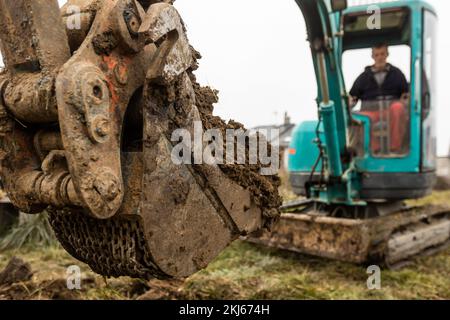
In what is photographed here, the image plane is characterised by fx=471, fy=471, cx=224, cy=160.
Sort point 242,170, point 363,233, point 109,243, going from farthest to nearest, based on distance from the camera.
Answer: point 363,233 → point 242,170 → point 109,243

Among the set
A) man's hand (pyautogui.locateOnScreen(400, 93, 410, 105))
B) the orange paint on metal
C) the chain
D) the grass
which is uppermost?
man's hand (pyautogui.locateOnScreen(400, 93, 410, 105))

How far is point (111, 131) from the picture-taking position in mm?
1281

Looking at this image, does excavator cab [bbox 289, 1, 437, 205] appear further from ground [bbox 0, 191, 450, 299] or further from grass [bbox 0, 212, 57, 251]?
grass [bbox 0, 212, 57, 251]

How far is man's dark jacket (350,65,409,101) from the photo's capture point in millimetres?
4227

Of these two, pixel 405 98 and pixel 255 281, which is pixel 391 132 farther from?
pixel 255 281

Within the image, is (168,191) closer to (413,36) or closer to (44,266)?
(44,266)

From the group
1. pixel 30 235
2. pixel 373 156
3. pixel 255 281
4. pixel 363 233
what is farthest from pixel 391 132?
pixel 30 235

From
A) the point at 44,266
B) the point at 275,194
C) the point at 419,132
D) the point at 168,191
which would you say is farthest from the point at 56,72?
the point at 419,132

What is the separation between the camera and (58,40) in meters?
1.33

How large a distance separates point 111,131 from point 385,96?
3.49 m

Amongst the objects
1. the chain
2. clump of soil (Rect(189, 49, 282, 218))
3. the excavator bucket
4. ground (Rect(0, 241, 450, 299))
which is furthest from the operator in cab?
the chain

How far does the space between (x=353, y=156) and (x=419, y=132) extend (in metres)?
0.62

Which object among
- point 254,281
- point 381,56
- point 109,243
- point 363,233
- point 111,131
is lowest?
point 254,281

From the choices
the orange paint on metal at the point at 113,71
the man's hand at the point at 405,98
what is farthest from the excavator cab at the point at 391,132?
the orange paint on metal at the point at 113,71
